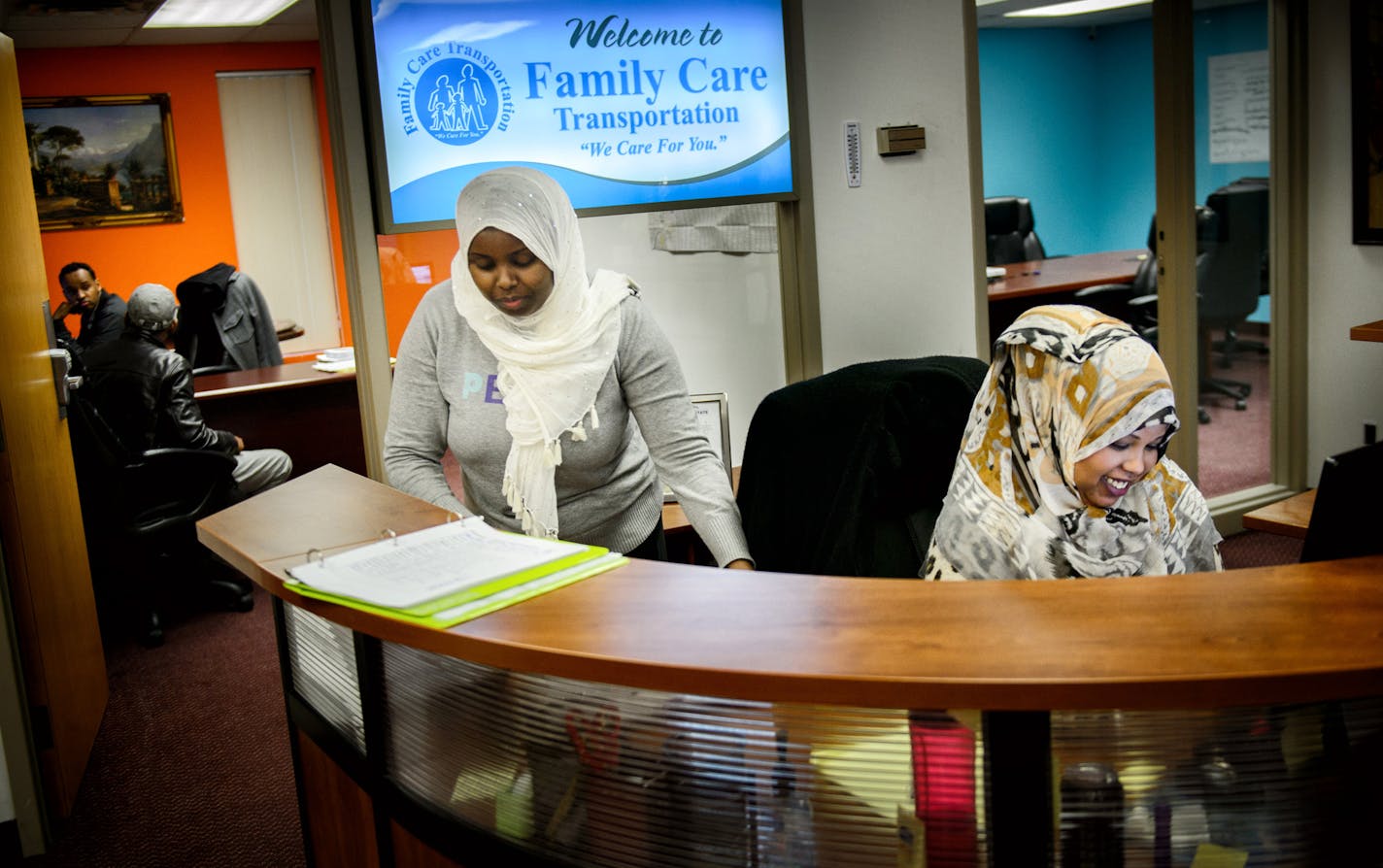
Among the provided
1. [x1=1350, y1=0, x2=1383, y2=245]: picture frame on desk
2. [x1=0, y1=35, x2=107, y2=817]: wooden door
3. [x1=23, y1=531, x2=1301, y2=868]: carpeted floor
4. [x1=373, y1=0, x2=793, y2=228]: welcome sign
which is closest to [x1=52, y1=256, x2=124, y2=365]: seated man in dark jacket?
[x1=23, y1=531, x2=1301, y2=868]: carpeted floor

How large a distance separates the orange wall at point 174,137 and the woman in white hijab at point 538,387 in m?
6.96

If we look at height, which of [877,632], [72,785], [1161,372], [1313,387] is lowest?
[72,785]

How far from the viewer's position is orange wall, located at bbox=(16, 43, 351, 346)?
28.3ft

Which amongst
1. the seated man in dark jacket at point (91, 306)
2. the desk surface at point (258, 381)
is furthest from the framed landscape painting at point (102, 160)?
the desk surface at point (258, 381)

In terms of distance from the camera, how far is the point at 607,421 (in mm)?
2340

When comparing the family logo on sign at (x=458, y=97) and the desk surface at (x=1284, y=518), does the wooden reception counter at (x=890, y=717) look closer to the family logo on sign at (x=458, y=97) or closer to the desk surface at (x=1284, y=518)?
the desk surface at (x=1284, y=518)

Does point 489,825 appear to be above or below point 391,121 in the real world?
below

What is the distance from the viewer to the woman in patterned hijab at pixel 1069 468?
6.36ft

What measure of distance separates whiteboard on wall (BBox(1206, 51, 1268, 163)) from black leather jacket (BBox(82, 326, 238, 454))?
4.12 m

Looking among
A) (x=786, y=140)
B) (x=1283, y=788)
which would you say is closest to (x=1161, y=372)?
(x=1283, y=788)

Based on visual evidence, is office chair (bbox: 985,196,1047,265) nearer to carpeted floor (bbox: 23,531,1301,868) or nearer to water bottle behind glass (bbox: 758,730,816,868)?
carpeted floor (bbox: 23,531,1301,868)

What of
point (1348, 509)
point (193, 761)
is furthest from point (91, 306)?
point (1348, 509)

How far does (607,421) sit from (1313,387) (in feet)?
13.0

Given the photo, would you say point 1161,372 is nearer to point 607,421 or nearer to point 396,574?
point 607,421
